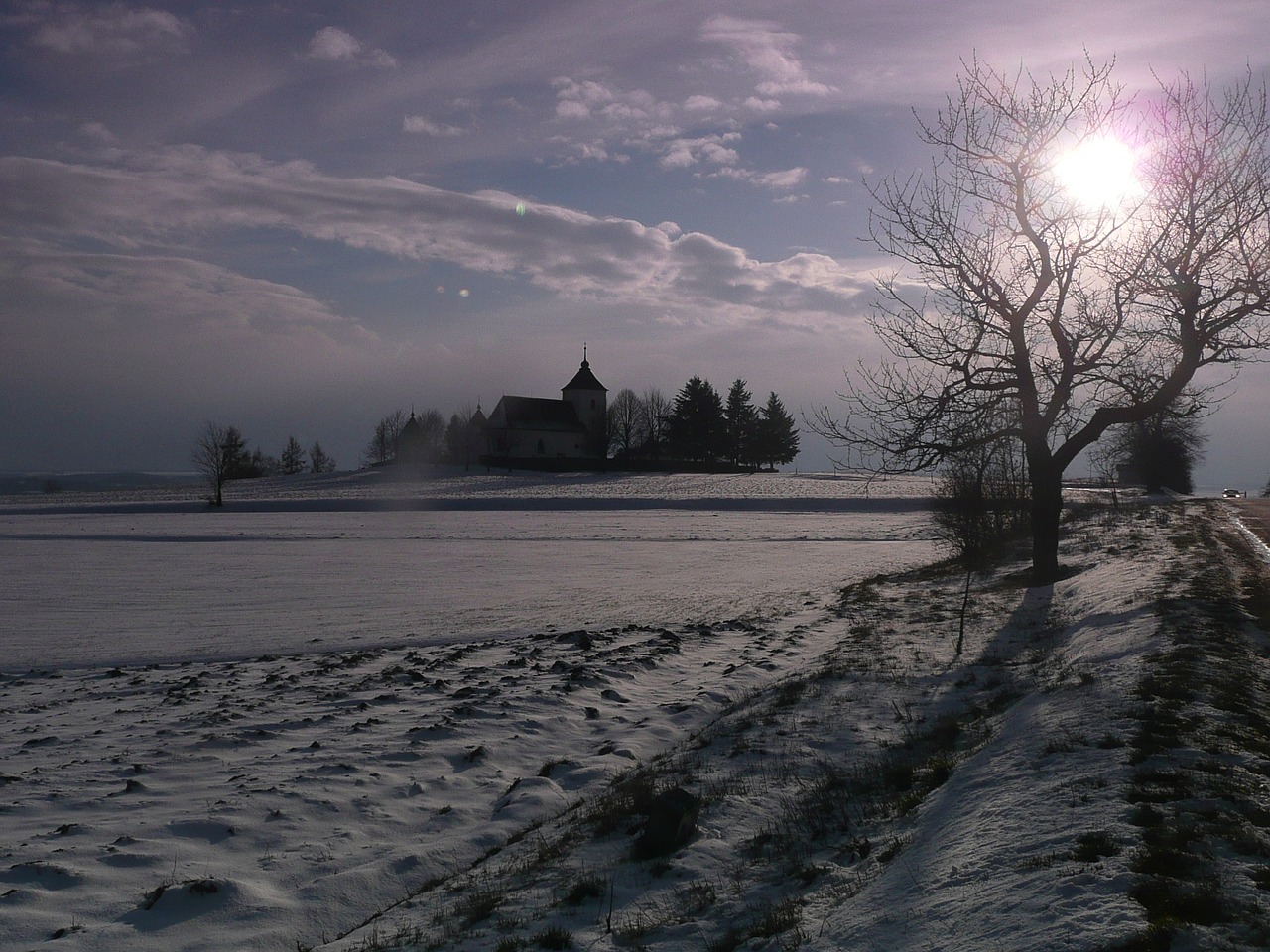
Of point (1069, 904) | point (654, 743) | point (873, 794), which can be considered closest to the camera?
point (1069, 904)

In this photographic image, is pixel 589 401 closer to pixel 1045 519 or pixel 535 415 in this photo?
pixel 535 415

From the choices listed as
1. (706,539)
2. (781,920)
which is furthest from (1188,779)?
(706,539)

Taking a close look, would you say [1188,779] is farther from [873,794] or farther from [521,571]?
[521,571]

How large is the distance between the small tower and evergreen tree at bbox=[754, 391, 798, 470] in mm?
21896

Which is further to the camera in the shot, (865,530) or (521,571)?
(865,530)

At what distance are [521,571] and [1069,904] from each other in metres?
26.3

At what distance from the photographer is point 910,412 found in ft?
56.2

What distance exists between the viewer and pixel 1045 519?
18.3 meters

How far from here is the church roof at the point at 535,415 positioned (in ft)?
381

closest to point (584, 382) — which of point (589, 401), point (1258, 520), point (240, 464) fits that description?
point (589, 401)

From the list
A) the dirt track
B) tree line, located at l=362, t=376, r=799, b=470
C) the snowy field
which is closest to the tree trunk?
the snowy field

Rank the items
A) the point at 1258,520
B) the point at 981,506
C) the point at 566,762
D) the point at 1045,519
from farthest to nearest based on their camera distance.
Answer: the point at 1258,520
the point at 981,506
the point at 1045,519
the point at 566,762

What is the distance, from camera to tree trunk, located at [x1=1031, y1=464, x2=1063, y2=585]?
1780cm

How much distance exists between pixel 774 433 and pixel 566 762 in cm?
10699
